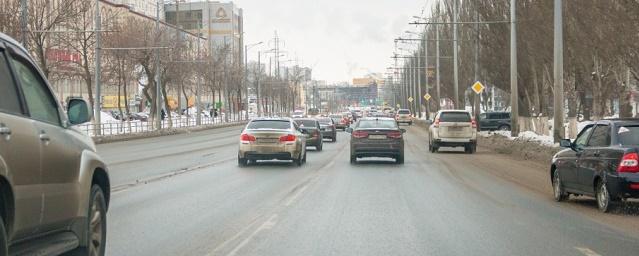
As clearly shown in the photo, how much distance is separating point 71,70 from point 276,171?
3705cm

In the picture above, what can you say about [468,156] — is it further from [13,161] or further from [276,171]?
[13,161]

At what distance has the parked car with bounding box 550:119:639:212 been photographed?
12.7m

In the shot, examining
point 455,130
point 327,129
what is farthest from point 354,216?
point 327,129

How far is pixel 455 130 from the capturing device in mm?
34406

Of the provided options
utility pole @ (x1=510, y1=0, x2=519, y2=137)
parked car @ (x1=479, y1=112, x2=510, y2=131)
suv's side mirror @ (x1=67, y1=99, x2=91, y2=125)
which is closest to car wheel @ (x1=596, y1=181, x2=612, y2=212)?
suv's side mirror @ (x1=67, y1=99, x2=91, y2=125)

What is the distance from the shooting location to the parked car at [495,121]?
58344 mm

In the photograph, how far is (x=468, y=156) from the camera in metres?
32.8

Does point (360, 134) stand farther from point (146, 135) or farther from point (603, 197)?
point (146, 135)

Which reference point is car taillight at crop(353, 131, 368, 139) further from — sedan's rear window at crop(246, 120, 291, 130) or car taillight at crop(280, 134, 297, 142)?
car taillight at crop(280, 134, 297, 142)

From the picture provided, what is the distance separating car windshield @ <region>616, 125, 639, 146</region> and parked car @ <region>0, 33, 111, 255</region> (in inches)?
339

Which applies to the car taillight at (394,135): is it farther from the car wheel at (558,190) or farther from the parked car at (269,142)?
the car wheel at (558,190)

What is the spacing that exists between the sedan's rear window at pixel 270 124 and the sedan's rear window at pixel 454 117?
10.2 m

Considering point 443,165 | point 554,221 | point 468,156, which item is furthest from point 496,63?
point 554,221

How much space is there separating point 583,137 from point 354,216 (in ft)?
15.9
